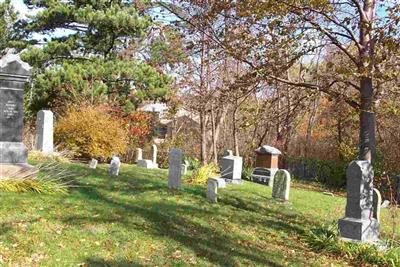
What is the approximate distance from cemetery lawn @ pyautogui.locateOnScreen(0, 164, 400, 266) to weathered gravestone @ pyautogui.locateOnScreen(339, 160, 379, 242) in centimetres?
99

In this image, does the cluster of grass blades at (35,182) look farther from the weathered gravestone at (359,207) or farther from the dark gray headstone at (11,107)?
the weathered gravestone at (359,207)

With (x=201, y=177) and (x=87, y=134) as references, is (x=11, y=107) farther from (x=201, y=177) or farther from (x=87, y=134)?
(x=87, y=134)

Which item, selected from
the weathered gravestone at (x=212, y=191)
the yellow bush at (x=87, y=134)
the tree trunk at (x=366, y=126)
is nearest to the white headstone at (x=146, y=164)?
the yellow bush at (x=87, y=134)

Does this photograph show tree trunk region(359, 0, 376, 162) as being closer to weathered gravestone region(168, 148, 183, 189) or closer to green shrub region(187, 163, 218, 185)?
weathered gravestone region(168, 148, 183, 189)

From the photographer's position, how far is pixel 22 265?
5.80 m

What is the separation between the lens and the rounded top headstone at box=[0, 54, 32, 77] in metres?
9.90

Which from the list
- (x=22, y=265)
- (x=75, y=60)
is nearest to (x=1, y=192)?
(x=22, y=265)

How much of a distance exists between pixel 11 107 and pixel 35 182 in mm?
2062

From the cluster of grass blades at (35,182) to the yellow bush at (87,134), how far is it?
966cm

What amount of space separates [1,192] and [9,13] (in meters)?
27.5

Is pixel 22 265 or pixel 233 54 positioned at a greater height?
pixel 233 54

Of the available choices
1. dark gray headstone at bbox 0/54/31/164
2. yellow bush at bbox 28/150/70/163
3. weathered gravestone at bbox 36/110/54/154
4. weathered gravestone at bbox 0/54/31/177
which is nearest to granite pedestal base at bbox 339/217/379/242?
weathered gravestone at bbox 0/54/31/177

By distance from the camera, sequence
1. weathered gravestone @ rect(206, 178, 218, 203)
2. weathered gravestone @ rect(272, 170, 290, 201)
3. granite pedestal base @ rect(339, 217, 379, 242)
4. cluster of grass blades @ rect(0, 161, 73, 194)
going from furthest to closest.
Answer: weathered gravestone @ rect(272, 170, 290, 201) → weathered gravestone @ rect(206, 178, 218, 203) → cluster of grass blades @ rect(0, 161, 73, 194) → granite pedestal base @ rect(339, 217, 379, 242)

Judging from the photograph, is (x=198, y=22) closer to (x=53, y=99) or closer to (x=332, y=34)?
(x=332, y=34)
